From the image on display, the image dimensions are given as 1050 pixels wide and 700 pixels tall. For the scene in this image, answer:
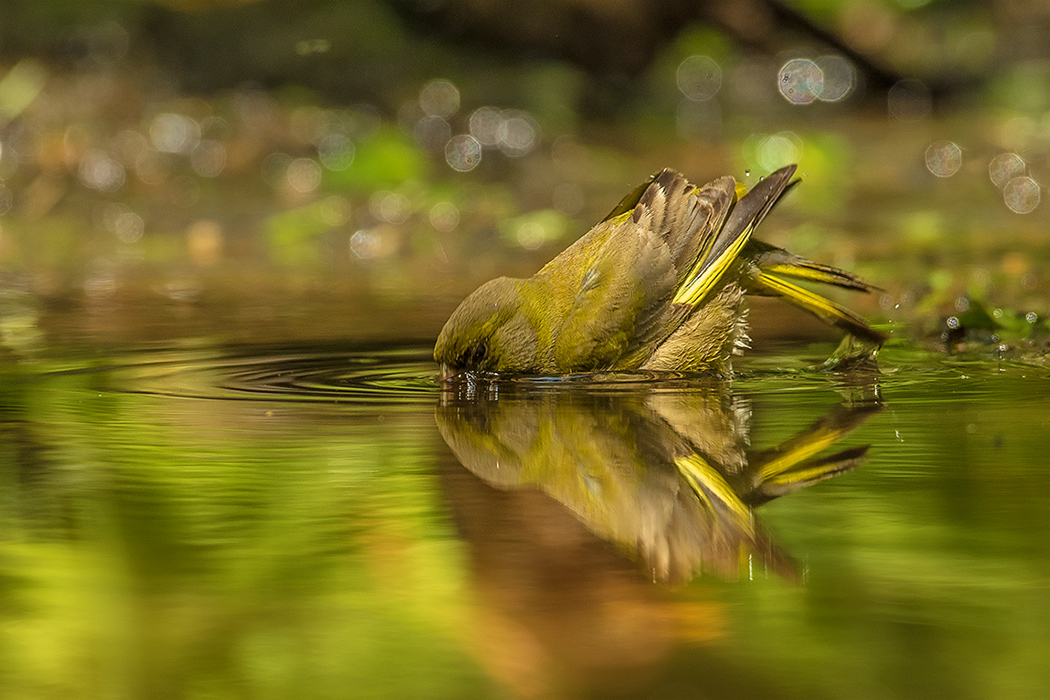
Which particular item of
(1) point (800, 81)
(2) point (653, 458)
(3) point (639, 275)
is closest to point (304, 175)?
(1) point (800, 81)

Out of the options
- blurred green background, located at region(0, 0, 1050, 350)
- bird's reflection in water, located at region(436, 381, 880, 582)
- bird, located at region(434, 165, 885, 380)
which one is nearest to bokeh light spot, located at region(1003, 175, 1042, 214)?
blurred green background, located at region(0, 0, 1050, 350)

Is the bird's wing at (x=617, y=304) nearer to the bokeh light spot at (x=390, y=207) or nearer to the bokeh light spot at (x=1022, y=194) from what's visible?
the bokeh light spot at (x=390, y=207)

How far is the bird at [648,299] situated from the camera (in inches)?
197

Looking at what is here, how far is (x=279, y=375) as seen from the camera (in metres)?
5.05

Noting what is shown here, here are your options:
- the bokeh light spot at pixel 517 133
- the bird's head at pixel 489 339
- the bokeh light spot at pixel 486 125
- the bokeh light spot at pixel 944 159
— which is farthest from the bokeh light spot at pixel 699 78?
the bird's head at pixel 489 339

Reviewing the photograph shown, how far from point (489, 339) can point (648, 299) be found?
52 cm

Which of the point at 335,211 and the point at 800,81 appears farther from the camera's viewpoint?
the point at 800,81

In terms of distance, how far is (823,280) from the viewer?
5.32 meters

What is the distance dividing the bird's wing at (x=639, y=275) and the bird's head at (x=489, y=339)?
0.35 ft

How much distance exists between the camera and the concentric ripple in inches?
185

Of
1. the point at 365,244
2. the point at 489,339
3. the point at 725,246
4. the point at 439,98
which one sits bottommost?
the point at 489,339

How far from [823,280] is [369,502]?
2.46 m

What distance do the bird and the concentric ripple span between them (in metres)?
0.25

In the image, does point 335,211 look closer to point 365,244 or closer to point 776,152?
point 365,244
